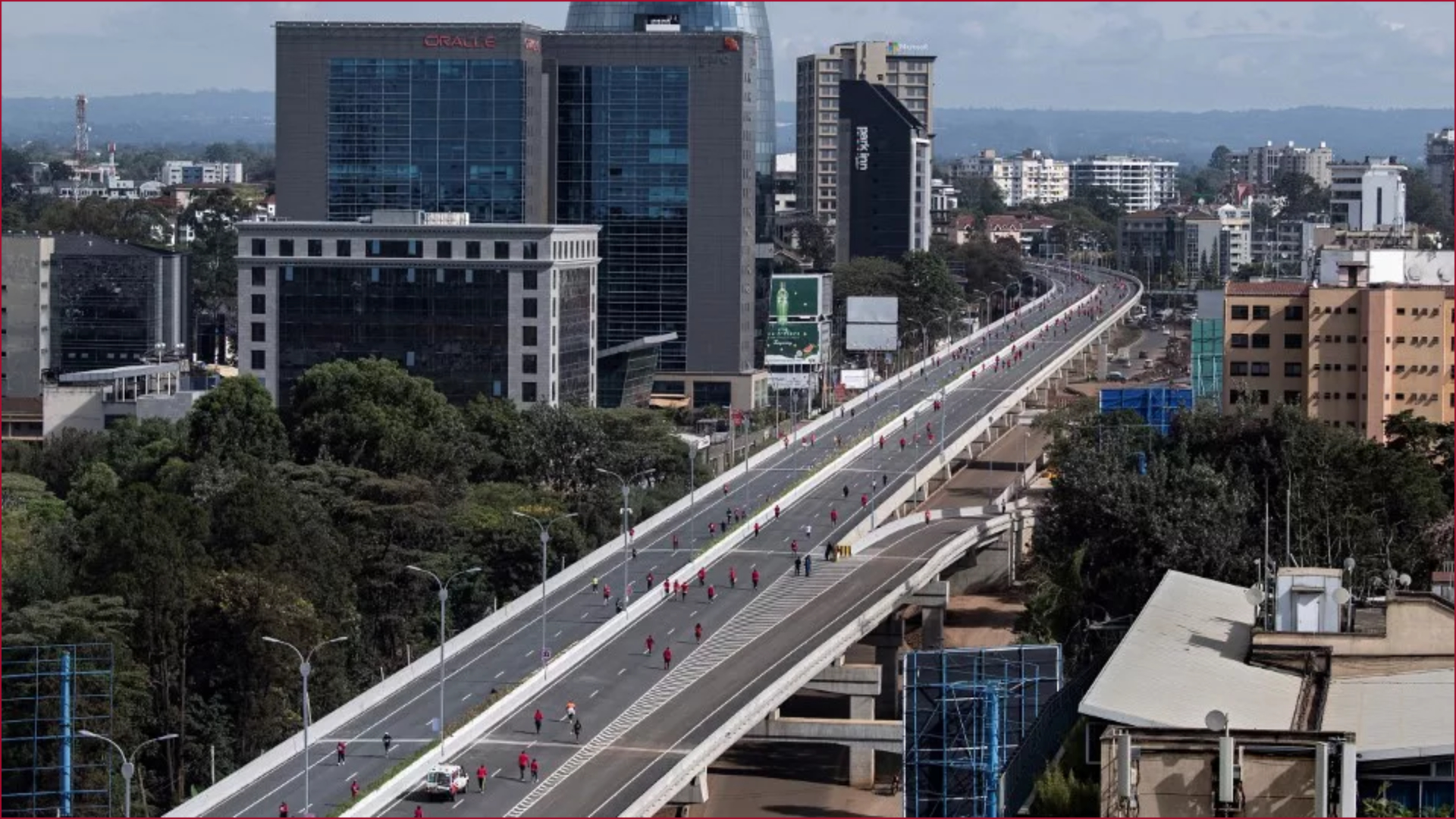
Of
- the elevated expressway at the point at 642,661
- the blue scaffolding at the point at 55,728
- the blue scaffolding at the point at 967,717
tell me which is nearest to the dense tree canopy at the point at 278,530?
the blue scaffolding at the point at 55,728

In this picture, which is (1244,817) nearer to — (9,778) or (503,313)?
(9,778)

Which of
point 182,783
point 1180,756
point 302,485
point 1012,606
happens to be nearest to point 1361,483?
point 1012,606

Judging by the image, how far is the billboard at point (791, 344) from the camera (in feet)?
541

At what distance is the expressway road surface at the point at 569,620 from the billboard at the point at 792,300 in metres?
20.1

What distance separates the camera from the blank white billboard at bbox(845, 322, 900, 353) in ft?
611

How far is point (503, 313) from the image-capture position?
13112 centimetres

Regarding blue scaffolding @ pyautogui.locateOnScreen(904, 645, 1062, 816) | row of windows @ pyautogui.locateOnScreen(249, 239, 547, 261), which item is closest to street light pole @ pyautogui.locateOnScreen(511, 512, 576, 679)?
blue scaffolding @ pyautogui.locateOnScreen(904, 645, 1062, 816)

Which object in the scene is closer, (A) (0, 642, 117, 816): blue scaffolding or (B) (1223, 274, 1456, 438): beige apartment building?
(A) (0, 642, 117, 816): blue scaffolding

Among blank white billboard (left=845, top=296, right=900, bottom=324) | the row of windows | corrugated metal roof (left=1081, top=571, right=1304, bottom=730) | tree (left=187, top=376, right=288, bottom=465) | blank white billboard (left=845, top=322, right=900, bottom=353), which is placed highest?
the row of windows

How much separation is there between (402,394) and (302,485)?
55.4 ft

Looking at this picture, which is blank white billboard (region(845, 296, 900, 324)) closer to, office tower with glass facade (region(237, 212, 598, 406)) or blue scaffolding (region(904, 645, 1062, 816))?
office tower with glass facade (region(237, 212, 598, 406))

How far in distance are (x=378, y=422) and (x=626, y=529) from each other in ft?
59.7

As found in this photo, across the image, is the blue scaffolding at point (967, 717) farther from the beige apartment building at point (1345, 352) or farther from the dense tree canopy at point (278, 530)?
the beige apartment building at point (1345, 352)

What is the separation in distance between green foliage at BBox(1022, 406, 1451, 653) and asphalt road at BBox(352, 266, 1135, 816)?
5948 millimetres
